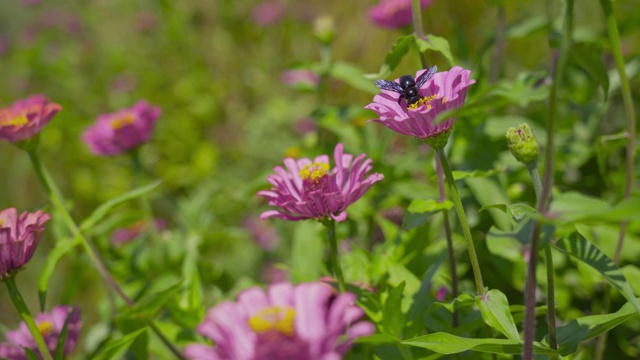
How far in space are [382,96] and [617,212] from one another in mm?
333

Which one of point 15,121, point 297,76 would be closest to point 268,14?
point 297,76

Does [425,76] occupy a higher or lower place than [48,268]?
higher

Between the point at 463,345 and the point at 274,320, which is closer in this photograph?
the point at 274,320

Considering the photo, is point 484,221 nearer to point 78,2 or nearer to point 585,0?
point 585,0

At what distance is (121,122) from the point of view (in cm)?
134

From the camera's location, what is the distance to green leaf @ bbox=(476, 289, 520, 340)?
0.65 meters

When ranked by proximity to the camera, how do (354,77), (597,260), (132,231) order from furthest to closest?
(132,231) < (354,77) < (597,260)

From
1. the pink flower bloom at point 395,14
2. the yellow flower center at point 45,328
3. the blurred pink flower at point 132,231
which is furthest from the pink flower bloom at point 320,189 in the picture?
the blurred pink flower at point 132,231

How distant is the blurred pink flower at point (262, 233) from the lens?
2279mm

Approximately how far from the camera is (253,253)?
84.6 inches

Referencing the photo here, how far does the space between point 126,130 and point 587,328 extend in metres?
1.04

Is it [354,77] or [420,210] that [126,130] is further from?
[420,210]

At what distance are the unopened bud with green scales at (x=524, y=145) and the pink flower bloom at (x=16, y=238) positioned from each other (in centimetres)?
59

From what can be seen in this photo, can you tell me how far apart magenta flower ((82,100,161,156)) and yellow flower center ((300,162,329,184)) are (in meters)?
0.70
